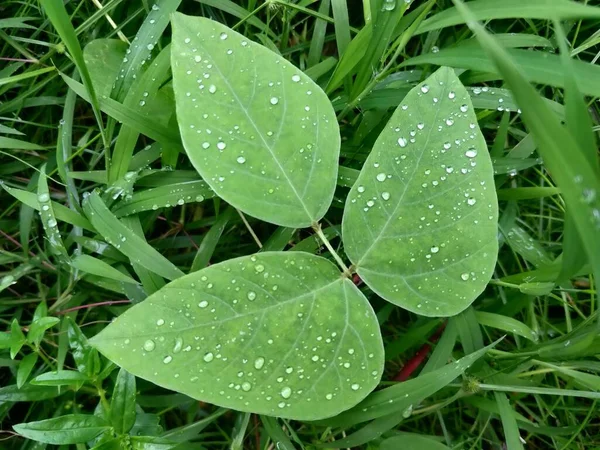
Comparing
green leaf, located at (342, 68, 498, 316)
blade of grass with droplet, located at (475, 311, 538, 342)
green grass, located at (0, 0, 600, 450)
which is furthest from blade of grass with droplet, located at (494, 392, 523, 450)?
green leaf, located at (342, 68, 498, 316)

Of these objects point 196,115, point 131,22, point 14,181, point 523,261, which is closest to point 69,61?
point 131,22

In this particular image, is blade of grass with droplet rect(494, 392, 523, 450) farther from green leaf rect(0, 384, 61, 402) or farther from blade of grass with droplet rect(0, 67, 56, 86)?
blade of grass with droplet rect(0, 67, 56, 86)

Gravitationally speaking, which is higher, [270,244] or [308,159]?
[308,159]

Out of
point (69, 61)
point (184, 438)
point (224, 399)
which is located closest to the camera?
point (224, 399)

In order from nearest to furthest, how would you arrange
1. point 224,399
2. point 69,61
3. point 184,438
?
point 224,399
point 184,438
point 69,61

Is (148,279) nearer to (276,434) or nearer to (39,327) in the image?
(39,327)

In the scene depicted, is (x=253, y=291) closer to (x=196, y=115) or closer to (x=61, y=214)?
(x=196, y=115)

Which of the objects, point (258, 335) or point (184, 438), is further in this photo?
point (184, 438)

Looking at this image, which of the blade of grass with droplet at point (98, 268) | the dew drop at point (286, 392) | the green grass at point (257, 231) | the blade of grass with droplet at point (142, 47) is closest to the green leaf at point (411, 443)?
the green grass at point (257, 231)
